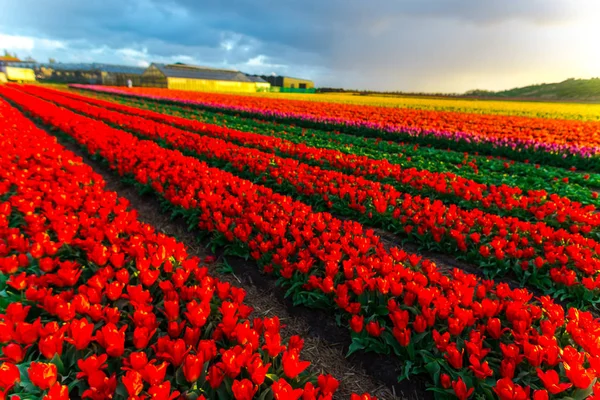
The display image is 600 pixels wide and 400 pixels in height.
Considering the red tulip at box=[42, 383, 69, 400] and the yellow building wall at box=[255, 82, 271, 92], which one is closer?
the red tulip at box=[42, 383, 69, 400]

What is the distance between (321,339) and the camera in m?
3.45

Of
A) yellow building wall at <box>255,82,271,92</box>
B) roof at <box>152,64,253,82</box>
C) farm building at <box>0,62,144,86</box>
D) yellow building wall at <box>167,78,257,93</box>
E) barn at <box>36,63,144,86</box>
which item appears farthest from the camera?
yellow building wall at <box>255,82,271,92</box>

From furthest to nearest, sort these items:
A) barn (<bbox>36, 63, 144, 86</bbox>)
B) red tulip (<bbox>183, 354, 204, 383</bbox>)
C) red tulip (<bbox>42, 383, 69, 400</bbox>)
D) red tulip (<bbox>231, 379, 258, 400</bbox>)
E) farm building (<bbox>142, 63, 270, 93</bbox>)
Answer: barn (<bbox>36, 63, 144, 86</bbox>)
farm building (<bbox>142, 63, 270, 93</bbox>)
red tulip (<bbox>183, 354, 204, 383</bbox>)
red tulip (<bbox>231, 379, 258, 400</bbox>)
red tulip (<bbox>42, 383, 69, 400</bbox>)

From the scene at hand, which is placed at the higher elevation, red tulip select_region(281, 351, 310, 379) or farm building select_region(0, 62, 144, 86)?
farm building select_region(0, 62, 144, 86)

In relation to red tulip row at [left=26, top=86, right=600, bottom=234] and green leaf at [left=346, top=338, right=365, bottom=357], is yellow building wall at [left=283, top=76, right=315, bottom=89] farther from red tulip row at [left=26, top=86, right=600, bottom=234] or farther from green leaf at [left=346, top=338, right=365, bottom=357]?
green leaf at [left=346, top=338, right=365, bottom=357]

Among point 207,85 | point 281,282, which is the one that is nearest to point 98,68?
point 207,85

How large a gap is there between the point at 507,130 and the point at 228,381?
1889cm

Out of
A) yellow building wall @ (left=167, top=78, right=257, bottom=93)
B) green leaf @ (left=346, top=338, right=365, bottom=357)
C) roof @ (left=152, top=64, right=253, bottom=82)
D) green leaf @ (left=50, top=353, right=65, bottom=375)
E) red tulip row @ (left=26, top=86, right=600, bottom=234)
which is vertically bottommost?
green leaf @ (left=346, top=338, right=365, bottom=357)

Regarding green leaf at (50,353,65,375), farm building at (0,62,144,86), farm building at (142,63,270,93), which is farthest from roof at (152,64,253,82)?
green leaf at (50,353,65,375)

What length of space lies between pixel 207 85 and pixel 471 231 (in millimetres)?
69973

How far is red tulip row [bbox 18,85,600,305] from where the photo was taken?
157 inches

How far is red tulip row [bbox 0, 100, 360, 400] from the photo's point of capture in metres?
2.01

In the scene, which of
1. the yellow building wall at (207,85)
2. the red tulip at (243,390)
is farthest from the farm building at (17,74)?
the red tulip at (243,390)

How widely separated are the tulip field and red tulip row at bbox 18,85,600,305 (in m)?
0.03
